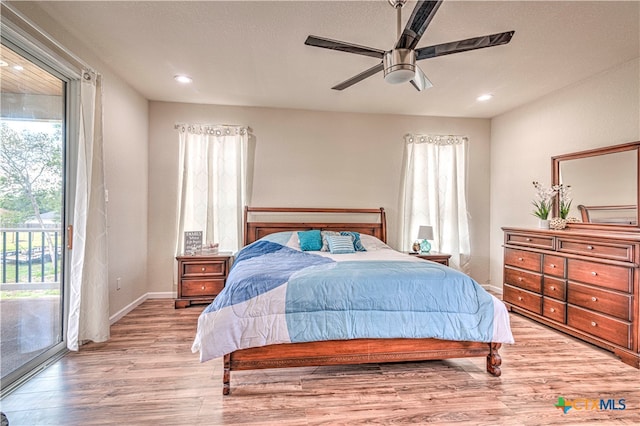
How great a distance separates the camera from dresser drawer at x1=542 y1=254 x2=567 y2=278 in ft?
10.3

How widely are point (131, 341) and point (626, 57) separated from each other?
17.9ft

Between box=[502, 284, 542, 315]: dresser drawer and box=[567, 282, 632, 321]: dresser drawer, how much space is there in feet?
1.31

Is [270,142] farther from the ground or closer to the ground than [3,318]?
farther from the ground

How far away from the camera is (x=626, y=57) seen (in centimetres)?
296

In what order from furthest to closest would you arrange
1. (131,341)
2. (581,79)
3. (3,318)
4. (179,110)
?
(179,110)
(581,79)
(131,341)
(3,318)

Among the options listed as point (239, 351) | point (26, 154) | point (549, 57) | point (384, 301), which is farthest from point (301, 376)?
point (549, 57)

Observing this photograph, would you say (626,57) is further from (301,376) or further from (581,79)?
(301,376)

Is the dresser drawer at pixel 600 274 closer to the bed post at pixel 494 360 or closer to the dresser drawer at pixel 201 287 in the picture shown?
the bed post at pixel 494 360

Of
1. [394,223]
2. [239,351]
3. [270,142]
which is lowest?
[239,351]

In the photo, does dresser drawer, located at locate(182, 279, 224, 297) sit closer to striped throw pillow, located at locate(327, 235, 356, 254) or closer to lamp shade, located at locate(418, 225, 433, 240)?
striped throw pillow, located at locate(327, 235, 356, 254)

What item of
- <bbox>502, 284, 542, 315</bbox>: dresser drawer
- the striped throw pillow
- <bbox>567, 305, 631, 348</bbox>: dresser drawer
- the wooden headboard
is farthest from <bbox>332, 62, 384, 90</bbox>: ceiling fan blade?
<bbox>502, 284, 542, 315</bbox>: dresser drawer

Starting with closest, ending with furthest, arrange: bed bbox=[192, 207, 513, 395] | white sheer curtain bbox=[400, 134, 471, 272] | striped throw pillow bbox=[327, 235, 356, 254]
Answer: bed bbox=[192, 207, 513, 395] → striped throw pillow bbox=[327, 235, 356, 254] → white sheer curtain bbox=[400, 134, 471, 272]

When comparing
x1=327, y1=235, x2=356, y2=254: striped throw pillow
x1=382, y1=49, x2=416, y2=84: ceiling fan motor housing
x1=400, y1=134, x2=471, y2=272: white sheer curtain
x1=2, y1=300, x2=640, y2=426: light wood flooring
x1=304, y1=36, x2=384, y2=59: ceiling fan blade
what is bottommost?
x1=2, y1=300, x2=640, y2=426: light wood flooring

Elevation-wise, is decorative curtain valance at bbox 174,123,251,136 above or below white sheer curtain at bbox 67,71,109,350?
above
